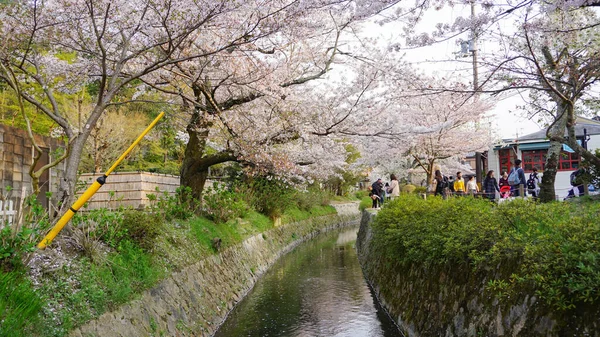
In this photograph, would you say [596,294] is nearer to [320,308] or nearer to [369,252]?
[320,308]

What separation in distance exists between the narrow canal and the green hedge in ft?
5.38

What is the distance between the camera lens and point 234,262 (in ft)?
39.3

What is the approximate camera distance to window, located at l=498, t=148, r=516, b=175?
2952 cm

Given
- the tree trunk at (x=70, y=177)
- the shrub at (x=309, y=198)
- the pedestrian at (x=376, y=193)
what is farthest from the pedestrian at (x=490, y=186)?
the tree trunk at (x=70, y=177)

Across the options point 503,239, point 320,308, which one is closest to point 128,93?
point 320,308

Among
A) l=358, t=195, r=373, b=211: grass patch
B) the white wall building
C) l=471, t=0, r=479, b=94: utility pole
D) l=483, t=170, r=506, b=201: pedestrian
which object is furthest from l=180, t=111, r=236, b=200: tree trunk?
the white wall building

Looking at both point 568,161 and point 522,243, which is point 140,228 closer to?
point 522,243

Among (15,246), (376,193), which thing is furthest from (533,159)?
(15,246)

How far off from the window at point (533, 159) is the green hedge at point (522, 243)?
75.1 feet

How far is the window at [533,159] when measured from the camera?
2819cm

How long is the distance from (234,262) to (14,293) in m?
7.93

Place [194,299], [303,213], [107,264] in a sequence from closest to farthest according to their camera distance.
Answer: [107,264]
[194,299]
[303,213]

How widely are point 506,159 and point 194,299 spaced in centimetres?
2726

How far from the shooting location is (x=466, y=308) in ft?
19.1
